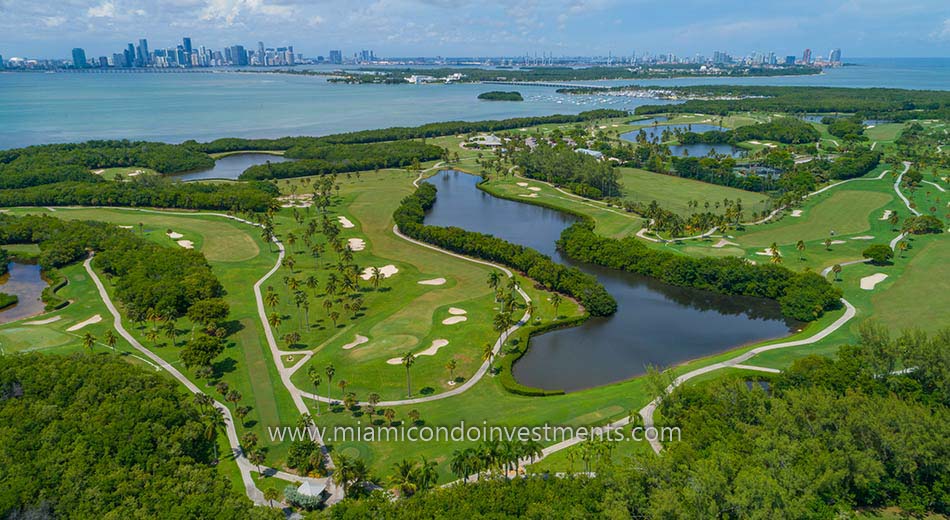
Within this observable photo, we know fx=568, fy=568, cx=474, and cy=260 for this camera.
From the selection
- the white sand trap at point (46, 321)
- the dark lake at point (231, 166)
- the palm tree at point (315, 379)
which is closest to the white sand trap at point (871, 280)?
the palm tree at point (315, 379)

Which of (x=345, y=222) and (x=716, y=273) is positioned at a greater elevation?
(x=345, y=222)

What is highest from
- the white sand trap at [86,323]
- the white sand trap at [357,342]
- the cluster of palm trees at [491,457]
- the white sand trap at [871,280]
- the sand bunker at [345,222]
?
the sand bunker at [345,222]

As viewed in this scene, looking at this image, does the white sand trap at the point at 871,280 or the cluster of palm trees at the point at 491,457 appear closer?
the cluster of palm trees at the point at 491,457

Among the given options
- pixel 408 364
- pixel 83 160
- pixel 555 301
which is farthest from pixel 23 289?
pixel 83 160

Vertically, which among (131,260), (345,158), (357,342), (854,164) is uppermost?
(345,158)

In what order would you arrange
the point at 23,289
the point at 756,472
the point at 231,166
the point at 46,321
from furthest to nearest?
the point at 231,166 → the point at 23,289 → the point at 46,321 → the point at 756,472

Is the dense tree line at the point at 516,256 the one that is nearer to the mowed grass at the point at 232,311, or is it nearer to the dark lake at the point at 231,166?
the mowed grass at the point at 232,311

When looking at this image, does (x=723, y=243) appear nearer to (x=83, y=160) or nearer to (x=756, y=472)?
(x=756, y=472)

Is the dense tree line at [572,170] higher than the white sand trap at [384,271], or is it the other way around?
the dense tree line at [572,170]
